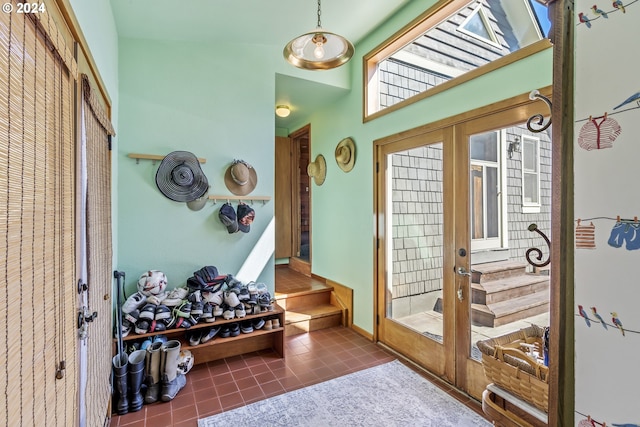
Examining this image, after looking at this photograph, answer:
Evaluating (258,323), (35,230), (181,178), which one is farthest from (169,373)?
(35,230)

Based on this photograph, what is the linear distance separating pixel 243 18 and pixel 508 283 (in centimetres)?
310

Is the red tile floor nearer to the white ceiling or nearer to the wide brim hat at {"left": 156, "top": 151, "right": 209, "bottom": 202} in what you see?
the wide brim hat at {"left": 156, "top": 151, "right": 209, "bottom": 202}

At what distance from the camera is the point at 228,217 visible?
9.80 feet

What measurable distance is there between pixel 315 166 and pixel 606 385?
4.04m

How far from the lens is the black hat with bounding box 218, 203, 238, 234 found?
2.98 metres

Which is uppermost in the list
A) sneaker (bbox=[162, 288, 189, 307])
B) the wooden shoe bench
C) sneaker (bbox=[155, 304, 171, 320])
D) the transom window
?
the transom window

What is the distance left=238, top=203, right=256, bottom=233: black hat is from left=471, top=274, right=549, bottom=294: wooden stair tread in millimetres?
2122

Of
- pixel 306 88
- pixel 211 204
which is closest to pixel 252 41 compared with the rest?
pixel 306 88

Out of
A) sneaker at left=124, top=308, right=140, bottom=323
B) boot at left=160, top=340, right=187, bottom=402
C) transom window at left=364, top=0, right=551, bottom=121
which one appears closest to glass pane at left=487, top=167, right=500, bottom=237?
transom window at left=364, top=0, right=551, bottom=121

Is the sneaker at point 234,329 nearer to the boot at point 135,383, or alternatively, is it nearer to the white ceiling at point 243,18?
the boot at point 135,383

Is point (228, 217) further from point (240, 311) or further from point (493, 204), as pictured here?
point (493, 204)

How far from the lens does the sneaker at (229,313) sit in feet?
8.89

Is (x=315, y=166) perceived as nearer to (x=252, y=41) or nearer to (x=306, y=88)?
(x=306, y=88)

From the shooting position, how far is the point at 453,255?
2.46 meters
